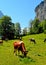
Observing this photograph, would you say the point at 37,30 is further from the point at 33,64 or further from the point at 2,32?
the point at 33,64

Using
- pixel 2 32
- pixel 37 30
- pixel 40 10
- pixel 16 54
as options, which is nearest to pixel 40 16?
pixel 40 10

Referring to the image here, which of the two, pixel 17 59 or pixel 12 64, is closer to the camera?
pixel 12 64

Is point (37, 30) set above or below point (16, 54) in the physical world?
below

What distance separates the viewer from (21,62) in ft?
71.3

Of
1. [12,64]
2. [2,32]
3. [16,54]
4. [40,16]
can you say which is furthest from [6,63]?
[40,16]

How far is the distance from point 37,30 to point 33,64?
305ft

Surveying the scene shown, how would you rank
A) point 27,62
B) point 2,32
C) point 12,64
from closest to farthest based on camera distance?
point 12,64 → point 27,62 → point 2,32

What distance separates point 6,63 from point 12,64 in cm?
69

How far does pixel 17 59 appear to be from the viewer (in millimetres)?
23047

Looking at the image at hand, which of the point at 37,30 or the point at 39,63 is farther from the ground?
the point at 39,63

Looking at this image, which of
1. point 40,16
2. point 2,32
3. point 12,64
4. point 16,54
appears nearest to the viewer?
point 12,64

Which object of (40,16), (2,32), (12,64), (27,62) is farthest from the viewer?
(40,16)

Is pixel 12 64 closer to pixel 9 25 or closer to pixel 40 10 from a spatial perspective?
pixel 9 25

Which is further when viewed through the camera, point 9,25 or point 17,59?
point 9,25
